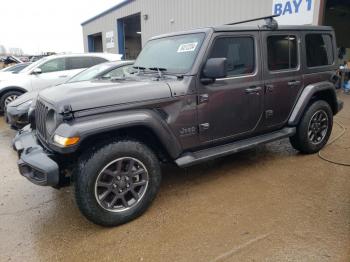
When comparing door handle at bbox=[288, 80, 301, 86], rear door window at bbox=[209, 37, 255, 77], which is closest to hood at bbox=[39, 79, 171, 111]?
rear door window at bbox=[209, 37, 255, 77]

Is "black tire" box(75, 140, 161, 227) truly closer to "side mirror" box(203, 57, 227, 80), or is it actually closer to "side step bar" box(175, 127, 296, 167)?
"side step bar" box(175, 127, 296, 167)

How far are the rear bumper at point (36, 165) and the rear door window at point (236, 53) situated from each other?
2.07 m

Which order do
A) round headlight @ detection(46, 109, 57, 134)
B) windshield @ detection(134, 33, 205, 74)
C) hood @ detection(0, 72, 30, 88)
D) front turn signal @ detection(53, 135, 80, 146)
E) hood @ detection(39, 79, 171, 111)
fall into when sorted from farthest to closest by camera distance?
hood @ detection(0, 72, 30, 88)
windshield @ detection(134, 33, 205, 74)
round headlight @ detection(46, 109, 57, 134)
hood @ detection(39, 79, 171, 111)
front turn signal @ detection(53, 135, 80, 146)

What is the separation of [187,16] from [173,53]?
10.9m

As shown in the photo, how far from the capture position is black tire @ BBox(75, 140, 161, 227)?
8.69 ft

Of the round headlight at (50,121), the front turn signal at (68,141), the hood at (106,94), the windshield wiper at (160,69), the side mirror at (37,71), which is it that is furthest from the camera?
the side mirror at (37,71)

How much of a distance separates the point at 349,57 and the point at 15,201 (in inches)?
726

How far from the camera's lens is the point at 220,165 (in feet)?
14.5

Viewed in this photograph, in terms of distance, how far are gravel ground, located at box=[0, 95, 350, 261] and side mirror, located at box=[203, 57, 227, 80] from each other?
139 centimetres

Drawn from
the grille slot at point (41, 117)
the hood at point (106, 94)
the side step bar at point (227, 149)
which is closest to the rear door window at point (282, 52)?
the side step bar at point (227, 149)

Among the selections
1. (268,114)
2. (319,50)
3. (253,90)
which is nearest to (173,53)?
(253,90)

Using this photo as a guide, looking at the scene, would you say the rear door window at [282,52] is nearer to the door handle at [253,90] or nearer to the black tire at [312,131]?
the door handle at [253,90]

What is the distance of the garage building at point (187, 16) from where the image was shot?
877 cm

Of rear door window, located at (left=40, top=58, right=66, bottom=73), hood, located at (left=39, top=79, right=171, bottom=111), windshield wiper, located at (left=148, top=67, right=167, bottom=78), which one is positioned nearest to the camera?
hood, located at (left=39, top=79, right=171, bottom=111)
